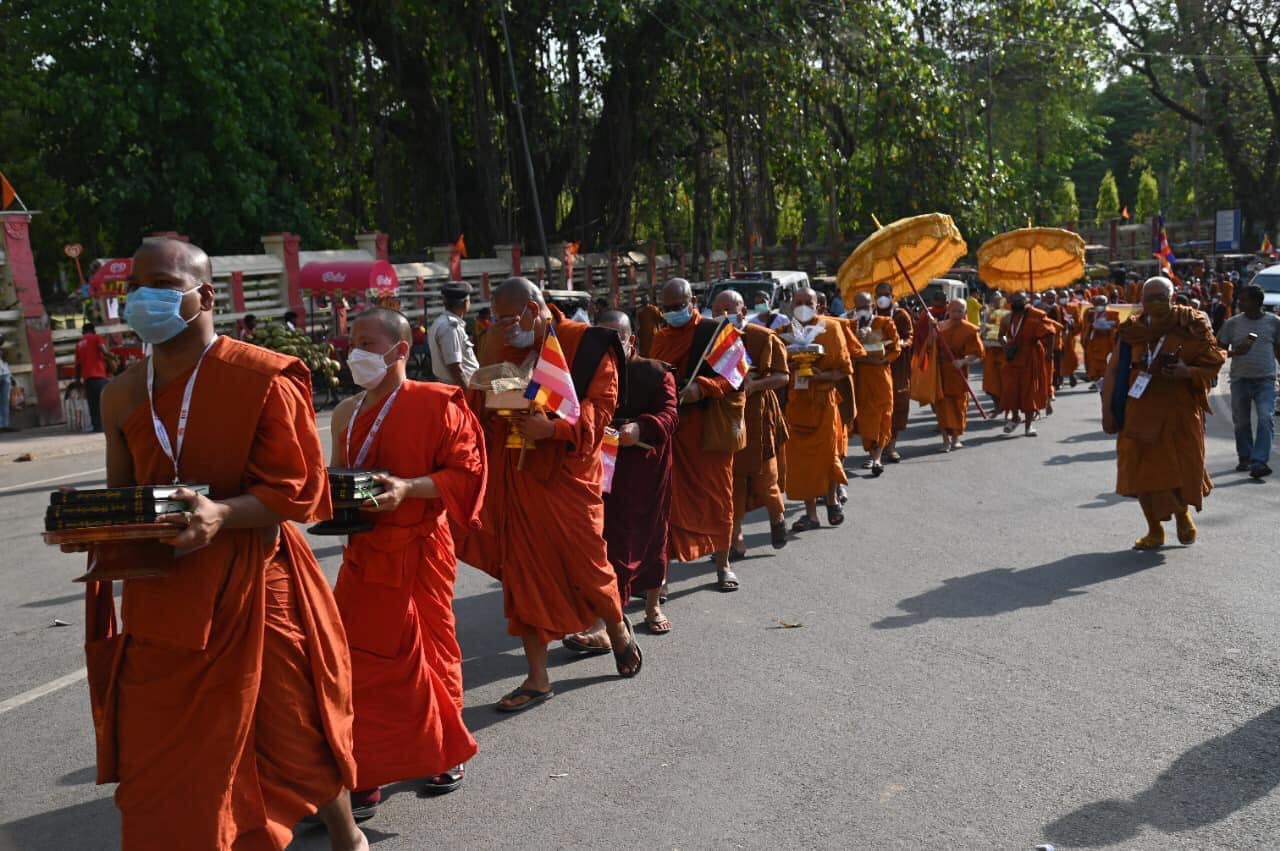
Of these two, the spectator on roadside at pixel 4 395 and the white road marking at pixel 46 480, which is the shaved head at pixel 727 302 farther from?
the spectator on roadside at pixel 4 395

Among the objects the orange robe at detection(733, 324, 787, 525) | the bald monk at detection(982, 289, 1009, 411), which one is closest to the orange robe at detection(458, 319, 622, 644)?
the orange robe at detection(733, 324, 787, 525)

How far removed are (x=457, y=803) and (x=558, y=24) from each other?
1060 inches

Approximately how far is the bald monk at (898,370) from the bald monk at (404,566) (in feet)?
32.5

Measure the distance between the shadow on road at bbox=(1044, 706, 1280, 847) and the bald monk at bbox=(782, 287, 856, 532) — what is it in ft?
16.9

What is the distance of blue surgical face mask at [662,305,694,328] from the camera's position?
7922mm

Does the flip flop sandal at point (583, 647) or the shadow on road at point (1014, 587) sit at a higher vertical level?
the flip flop sandal at point (583, 647)

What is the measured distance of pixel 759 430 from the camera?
29.7 feet

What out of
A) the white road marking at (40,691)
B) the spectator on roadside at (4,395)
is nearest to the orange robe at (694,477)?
the white road marking at (40,691)

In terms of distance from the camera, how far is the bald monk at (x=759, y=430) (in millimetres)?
8812

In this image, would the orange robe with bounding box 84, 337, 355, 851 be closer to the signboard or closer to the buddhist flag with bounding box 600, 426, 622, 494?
the buddhist flag with bounding box 600, 426, 622, 494

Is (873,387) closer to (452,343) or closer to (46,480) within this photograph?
(452,343)

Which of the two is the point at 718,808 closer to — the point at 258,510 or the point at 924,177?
the point at 258,510

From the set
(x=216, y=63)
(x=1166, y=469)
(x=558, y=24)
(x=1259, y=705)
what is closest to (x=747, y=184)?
(x=558, y=24)

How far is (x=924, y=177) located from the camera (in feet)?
115
